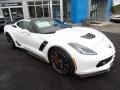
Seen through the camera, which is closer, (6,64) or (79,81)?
(79,81)

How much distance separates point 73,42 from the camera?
2.84 metres

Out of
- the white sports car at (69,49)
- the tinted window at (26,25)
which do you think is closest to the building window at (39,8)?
the tinted window at (26,25)

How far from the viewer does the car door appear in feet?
11.5

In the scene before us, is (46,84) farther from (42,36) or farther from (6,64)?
(6,64)

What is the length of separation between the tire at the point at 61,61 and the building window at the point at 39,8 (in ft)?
38.1

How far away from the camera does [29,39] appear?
3.80 metres

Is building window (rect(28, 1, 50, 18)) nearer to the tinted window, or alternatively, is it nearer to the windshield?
the tinted window

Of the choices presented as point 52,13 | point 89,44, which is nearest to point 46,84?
point 89,44

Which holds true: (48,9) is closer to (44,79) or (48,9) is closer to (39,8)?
(39,8)

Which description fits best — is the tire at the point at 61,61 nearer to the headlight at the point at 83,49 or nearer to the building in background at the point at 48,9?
the headlight at the point at 83,49

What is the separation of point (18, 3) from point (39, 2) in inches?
95.1

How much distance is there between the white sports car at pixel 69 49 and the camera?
2633 mm

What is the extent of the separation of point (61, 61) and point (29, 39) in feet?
4.55

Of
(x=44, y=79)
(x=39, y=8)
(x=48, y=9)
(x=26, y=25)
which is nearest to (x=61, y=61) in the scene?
(x=44, y=79)
